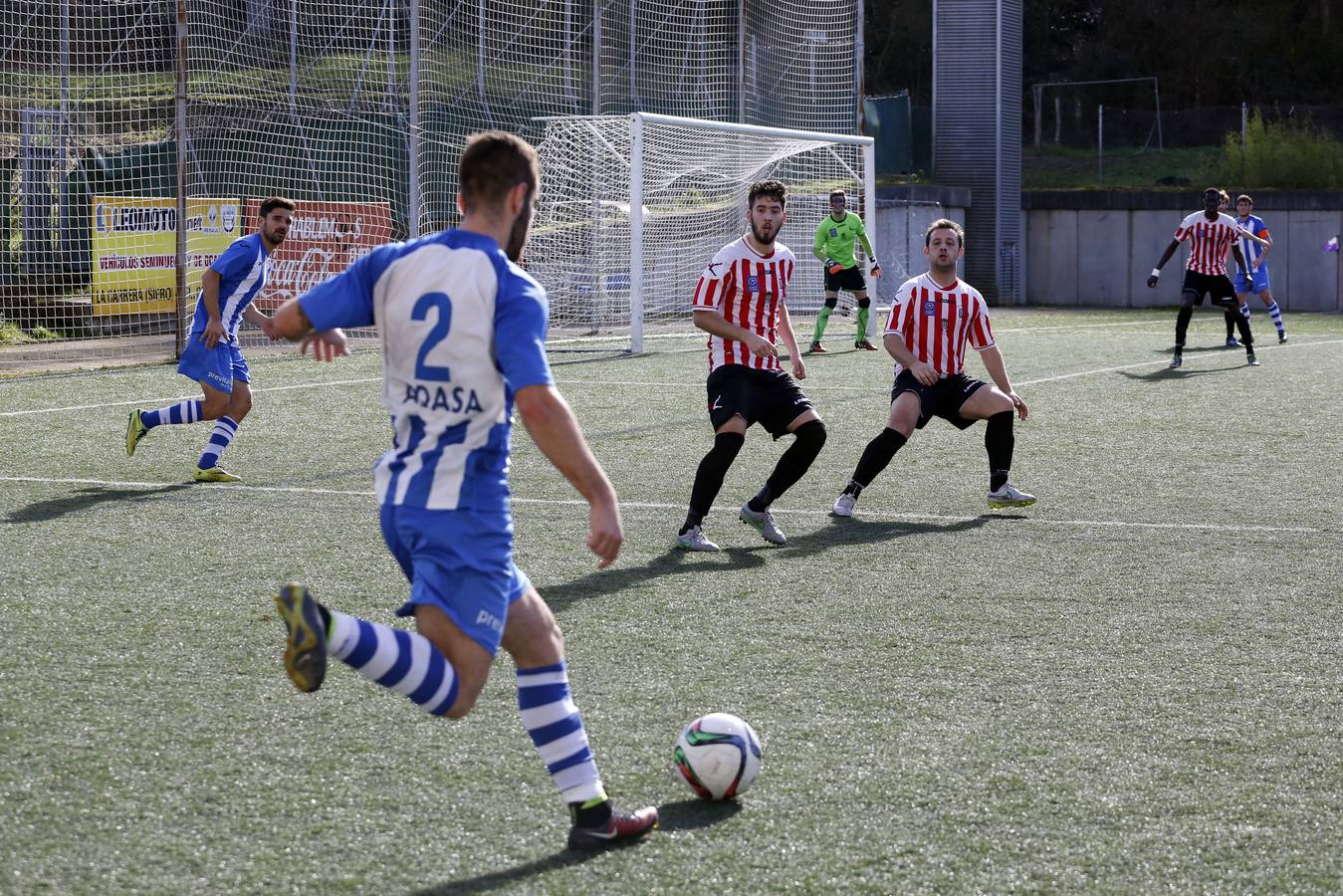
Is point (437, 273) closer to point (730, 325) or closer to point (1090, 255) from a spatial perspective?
point (730, 325)

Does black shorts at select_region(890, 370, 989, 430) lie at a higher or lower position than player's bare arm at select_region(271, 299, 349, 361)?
lower

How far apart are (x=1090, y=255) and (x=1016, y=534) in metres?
26.6

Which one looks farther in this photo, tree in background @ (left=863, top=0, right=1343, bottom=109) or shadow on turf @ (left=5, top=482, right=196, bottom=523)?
tree in background @ (left=863, top=0, right=1343, bottom=109)

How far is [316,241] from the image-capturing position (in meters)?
20.1

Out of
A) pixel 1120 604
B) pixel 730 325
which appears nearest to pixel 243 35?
pixel 730 325

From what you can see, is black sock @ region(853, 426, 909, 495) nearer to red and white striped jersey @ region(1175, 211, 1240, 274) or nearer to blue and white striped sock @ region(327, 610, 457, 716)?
blue and white striped sock @ region(327, 610, 457, 716)

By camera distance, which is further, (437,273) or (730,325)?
(730,325)

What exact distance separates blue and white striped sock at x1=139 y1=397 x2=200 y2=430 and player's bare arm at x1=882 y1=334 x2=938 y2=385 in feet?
13.3

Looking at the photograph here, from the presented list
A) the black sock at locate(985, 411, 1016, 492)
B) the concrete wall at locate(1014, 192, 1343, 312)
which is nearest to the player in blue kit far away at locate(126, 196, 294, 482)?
the black sock at locate(985, 411, 1016, 492)

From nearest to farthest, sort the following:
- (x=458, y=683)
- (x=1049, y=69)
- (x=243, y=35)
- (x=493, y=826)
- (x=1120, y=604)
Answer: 1. (x=458, y=683)
2. (x=493, y=826)
3. (x=1120, y=604)
4. (x=243, y=35)
5. (x=1049, y=69)

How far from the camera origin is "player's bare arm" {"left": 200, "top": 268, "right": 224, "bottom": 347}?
8.86 metres

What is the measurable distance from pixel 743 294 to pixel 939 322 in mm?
1347

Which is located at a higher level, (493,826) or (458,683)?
(458,683)

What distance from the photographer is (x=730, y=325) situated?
7.25 m
